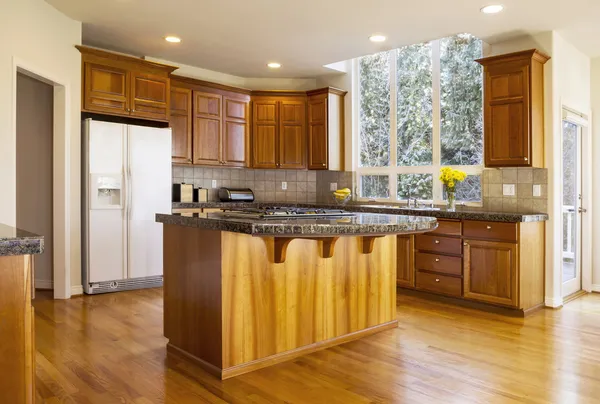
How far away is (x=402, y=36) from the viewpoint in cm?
493

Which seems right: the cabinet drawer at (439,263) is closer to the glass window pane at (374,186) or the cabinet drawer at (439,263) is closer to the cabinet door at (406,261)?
the cabinet door at (406,261)

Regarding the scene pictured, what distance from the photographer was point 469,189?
5.20 metres

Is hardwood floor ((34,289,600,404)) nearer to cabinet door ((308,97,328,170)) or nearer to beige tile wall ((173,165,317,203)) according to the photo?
cabinet door ((308,97,328,170))

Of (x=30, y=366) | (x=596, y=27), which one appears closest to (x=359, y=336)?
(x=30, y=366)

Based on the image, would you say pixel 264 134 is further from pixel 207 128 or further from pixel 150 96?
pixel 150 96

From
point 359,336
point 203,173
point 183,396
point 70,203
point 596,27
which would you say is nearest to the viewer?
point 183,396

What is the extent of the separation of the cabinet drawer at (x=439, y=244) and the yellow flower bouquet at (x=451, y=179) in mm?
436

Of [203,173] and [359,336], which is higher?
[203,173]

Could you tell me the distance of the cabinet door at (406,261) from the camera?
4945mm

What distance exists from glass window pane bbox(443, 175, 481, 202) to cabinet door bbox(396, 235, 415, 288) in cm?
80

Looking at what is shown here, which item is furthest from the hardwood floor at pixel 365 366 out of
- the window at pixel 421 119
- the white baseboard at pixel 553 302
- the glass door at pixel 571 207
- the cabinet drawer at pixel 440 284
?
the window at pixel 421 119

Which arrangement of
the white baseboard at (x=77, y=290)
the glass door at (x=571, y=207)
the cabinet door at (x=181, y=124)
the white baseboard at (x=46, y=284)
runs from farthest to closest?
the cabinet door at (x=181, y=124) → the white baseboard at (x=46, y=284) → the glass door at (x=571, y=207) → the white baseboard at (x=77, y=290)

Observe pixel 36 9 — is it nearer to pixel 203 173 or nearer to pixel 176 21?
pixel 176 21

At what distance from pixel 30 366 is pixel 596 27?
196 inches
